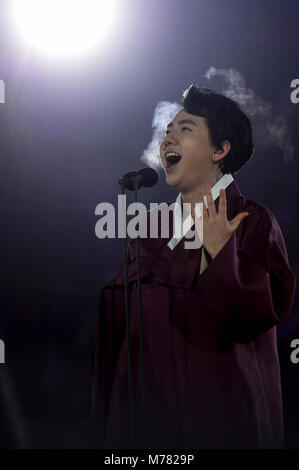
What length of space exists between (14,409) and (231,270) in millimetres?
1582

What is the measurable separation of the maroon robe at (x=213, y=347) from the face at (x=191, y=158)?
201 mm

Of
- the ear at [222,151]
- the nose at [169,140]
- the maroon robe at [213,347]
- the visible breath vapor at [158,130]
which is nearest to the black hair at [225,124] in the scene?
the ear at [222,151]

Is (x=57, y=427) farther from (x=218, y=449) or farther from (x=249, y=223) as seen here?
(x=249, y=223)

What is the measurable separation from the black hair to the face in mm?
32

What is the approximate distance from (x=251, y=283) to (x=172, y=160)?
2.34 ft

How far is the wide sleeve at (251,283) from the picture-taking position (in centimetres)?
178

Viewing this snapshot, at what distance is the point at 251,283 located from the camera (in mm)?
1792

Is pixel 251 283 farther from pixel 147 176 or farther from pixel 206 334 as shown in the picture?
pixel 147 176

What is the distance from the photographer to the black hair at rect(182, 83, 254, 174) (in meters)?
2.21

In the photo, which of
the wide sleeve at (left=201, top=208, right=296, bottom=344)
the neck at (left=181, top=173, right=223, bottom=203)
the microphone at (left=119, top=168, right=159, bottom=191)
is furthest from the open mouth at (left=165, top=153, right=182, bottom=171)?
the wide sleeve at (left=201, top=208, right=296, bottom=344)

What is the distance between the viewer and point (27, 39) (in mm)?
2973

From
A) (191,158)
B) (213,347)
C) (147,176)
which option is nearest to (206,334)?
(213,347)

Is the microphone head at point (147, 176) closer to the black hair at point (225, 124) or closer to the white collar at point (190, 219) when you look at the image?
the white collar at point (190, 219)
